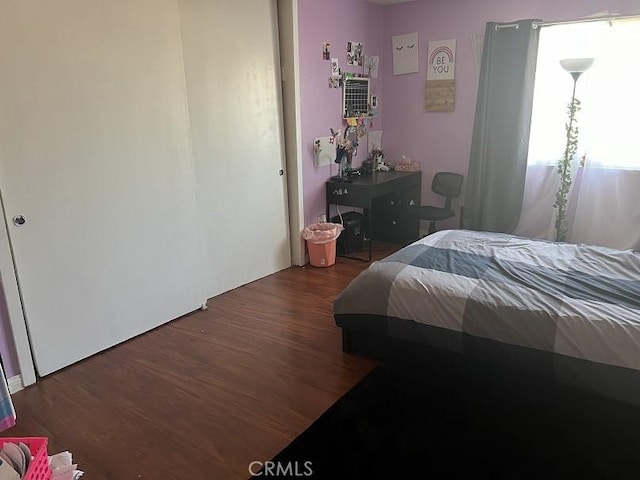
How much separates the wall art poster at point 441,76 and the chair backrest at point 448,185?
2.12 feet

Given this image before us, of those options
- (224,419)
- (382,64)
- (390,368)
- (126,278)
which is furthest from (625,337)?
(382,64)

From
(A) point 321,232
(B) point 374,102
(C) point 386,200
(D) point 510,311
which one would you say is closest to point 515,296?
(D) point 510,311

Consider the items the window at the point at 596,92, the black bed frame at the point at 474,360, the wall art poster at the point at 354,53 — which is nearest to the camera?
the black bed frame at the point at 474,360

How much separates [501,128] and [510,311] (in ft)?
8.75

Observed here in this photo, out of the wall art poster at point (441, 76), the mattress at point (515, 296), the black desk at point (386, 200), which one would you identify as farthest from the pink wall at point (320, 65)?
the mattress at point (515, 296)

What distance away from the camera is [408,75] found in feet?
15.7

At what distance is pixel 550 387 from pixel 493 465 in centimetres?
47

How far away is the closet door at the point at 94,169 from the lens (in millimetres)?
2328

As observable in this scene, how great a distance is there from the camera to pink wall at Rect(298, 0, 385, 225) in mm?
3965

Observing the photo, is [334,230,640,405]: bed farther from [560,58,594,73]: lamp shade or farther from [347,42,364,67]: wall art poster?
[347,42,364,67]: wall art poster

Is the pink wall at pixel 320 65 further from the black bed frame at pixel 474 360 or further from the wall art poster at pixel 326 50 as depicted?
the black bed frame at pixel 474 360

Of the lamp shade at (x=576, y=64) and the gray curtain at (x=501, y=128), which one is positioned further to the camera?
the gray curtain at (x=501, y=128)

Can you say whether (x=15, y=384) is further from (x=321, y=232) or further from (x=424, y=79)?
(x=424, y=79)

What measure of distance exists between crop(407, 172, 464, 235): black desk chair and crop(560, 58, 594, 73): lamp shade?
1321 millimetres
